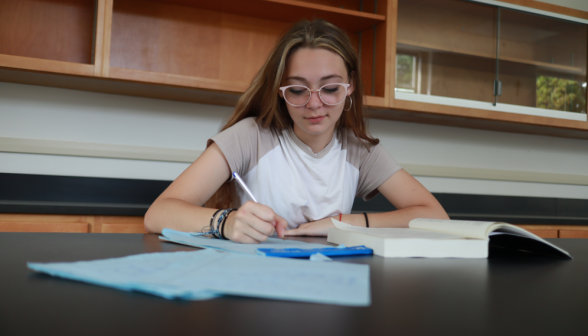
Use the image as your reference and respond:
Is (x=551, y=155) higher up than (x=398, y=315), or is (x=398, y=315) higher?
(x=551, y=155)

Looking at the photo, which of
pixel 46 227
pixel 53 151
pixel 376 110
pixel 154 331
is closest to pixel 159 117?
pixel 53 151

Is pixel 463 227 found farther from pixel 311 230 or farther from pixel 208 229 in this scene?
pixel 208 229

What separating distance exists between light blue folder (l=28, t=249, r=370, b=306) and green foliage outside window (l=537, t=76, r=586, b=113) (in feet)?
8.24

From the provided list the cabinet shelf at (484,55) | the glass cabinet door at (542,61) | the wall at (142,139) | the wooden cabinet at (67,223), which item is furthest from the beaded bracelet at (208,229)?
the glass cabinet door at (542,61)

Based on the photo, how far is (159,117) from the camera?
2092 mm

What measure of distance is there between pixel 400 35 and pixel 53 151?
1.76 metres

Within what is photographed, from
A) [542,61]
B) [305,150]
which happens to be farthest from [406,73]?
[305,150]

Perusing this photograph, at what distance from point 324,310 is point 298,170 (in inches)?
41.5

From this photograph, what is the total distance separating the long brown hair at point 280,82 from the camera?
128 cm

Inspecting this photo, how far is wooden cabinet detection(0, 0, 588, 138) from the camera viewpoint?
1.81 m

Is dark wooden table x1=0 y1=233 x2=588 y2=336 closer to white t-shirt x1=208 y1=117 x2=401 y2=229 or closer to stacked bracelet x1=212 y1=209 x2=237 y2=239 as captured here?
stacked bracelet x1=212 y1=209 x2=237 y2=239

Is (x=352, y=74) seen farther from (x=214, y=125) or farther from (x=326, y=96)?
(x=214, y=125)

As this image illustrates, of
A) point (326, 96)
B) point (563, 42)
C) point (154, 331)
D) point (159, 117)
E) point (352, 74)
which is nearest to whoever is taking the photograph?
point (154, 331)

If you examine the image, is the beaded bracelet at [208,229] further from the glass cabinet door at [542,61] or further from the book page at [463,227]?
the glass cabinet door at [542,61]
